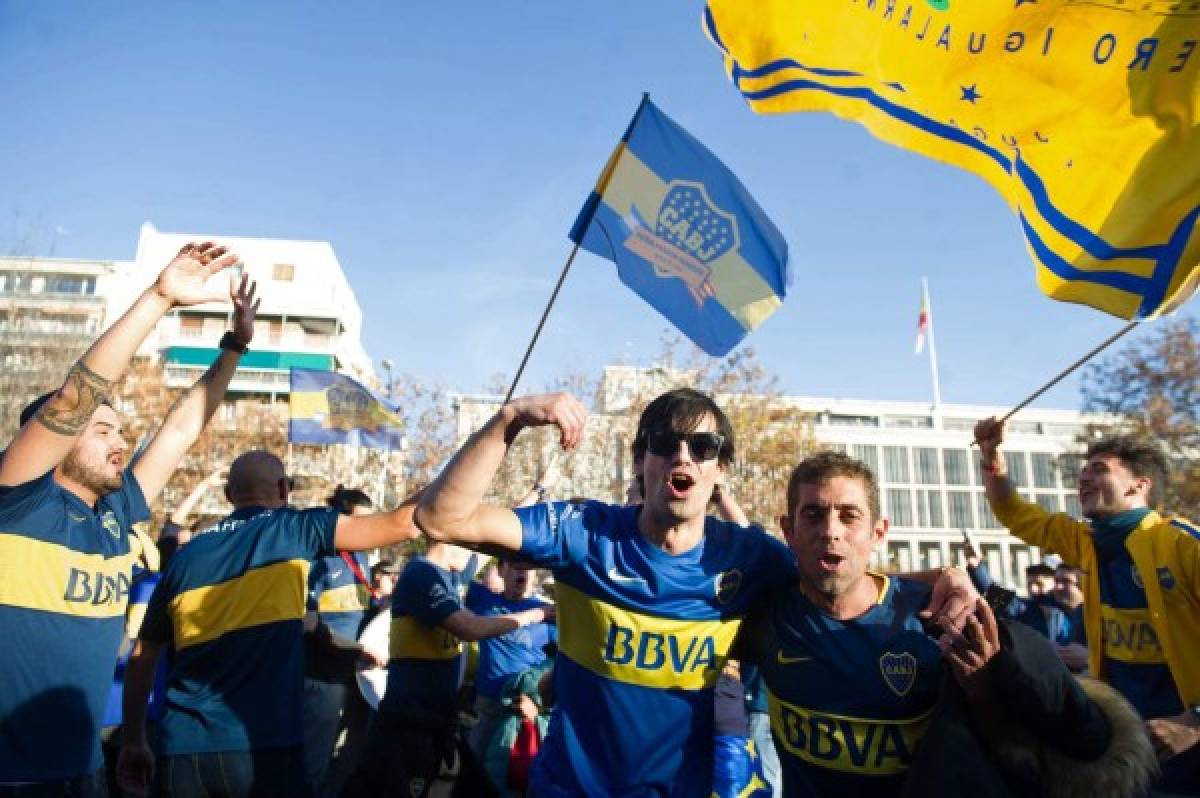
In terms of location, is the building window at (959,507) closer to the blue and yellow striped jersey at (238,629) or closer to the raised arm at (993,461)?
the raised arm at (993,461)

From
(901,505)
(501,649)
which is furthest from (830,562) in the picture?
(901,505)

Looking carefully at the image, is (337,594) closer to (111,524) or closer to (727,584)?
(111,524)

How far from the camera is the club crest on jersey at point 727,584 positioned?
3293 mm

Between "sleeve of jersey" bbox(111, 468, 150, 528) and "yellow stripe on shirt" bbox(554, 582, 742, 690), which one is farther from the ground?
"sleeve of jersey" bbox(111, 468, 150, 528)

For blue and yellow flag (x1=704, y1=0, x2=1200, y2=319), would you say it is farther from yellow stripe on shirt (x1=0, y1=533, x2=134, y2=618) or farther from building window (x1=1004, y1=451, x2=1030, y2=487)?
building window (x1=1004, y1=451, x2=1030, y2=487)

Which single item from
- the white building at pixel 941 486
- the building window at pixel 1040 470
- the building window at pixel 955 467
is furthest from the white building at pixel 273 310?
the building window at pixel 1040 470

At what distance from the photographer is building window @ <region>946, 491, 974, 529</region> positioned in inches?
4001

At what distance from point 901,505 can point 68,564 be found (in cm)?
10492

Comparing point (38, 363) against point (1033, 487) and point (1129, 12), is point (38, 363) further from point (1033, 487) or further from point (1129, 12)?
point (1033, 487)

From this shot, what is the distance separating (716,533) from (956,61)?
291 centimetres

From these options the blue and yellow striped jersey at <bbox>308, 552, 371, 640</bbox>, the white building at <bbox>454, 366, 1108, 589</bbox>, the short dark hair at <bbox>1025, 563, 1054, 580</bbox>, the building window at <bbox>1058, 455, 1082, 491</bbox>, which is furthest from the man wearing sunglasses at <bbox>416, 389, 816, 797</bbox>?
the white building at <bbox>454, 366, 1108, 589</bbox>

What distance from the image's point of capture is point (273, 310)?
66.1m

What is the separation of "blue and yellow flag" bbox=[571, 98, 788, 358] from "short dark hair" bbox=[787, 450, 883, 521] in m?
2.67

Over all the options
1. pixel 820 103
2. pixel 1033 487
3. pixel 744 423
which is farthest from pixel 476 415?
pixel 1033 487
